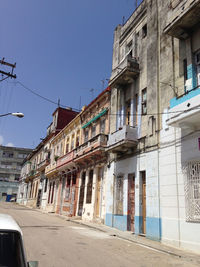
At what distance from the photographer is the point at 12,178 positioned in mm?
68500

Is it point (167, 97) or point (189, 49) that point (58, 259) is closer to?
point (167, 97)

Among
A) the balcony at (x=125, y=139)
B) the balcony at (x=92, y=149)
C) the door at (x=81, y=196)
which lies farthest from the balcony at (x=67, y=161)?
the balcony at (x=125, y=139)

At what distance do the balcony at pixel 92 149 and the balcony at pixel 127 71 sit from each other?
4032mm

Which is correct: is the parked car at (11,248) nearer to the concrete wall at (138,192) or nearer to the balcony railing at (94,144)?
the concrete wall at (138,192)

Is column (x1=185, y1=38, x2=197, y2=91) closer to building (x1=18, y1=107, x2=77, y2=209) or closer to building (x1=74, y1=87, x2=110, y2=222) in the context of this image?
building (x1=74, y1=87, x2=110, y2=222)

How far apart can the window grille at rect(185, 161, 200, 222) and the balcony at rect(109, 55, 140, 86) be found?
7.39 metres

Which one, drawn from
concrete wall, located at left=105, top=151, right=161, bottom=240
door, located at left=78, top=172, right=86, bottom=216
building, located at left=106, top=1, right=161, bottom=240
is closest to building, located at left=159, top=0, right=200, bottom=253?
concrete wall, located at left=105, top=151, right=161, bottom=240

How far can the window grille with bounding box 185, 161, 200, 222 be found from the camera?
9023mm

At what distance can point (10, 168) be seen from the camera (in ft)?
226

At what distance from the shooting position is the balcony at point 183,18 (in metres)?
9.99

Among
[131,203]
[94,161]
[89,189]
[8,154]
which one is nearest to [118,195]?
[131,203]

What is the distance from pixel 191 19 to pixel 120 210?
10495 millimetres

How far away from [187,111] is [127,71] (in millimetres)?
6544

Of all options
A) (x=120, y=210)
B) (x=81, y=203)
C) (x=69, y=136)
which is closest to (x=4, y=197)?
(x=69, y=136)
